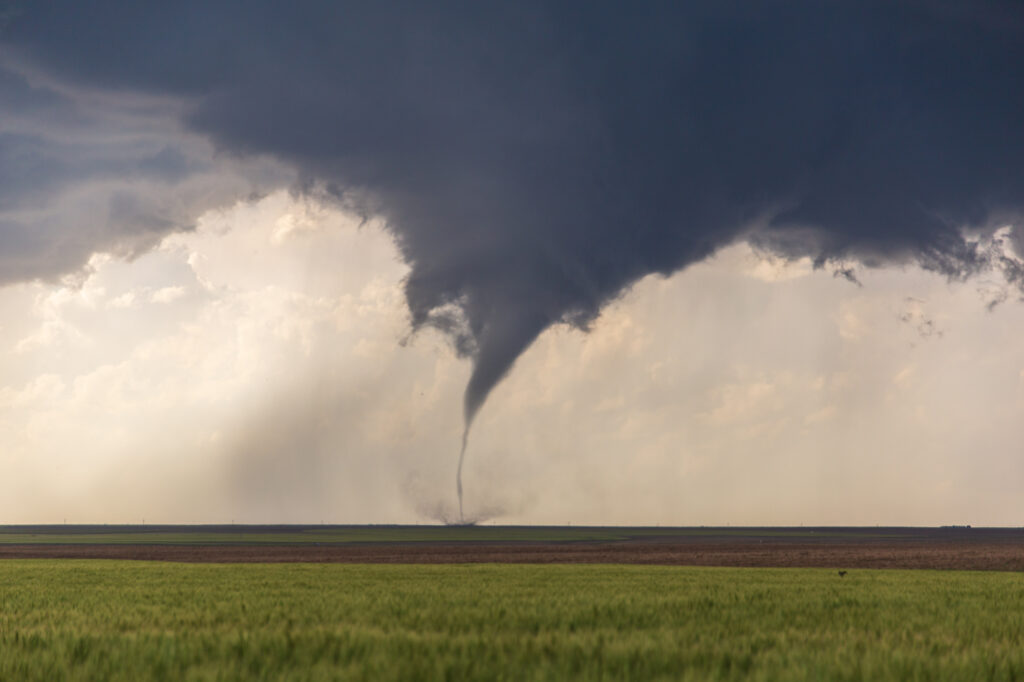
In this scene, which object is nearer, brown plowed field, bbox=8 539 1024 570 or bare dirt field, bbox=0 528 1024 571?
brown plowed field, bbox=8 539 1024 570

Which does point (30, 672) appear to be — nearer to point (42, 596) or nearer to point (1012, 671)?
point (1012, 671)

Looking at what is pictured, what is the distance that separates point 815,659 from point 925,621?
690cm

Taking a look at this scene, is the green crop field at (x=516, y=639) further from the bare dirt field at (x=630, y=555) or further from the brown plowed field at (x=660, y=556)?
the brown plowed field at (x=660, y=556)

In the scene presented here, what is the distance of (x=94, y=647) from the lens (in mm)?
11523

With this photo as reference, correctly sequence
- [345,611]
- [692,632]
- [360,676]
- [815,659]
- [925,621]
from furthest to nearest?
[345,611] → [925,621] → [692,632] → [815,659] → [360,676]

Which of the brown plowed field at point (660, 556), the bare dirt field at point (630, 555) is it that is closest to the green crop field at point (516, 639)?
the bare dirt field at point (630, 555)

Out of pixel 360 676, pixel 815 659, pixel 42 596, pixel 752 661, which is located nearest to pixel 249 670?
pixel 360 676

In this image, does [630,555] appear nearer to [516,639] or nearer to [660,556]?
[660,556]

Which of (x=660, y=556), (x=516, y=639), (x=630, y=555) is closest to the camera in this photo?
(x=516, y=639)

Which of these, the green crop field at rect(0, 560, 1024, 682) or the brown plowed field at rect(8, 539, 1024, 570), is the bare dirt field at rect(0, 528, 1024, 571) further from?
the green crop field at rect(0, 560, 1024, 682)

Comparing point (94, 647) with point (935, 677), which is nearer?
point (935, 677)

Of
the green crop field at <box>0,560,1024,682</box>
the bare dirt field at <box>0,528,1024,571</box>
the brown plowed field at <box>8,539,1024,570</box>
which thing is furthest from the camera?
the bare dirt field at <box>0,528,1024,571</box>

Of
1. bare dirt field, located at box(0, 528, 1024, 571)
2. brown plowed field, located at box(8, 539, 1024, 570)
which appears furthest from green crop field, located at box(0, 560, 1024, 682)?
brown plowed field, located at box(8, 539, 1024, 570)

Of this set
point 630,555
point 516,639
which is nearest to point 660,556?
point 630,555
